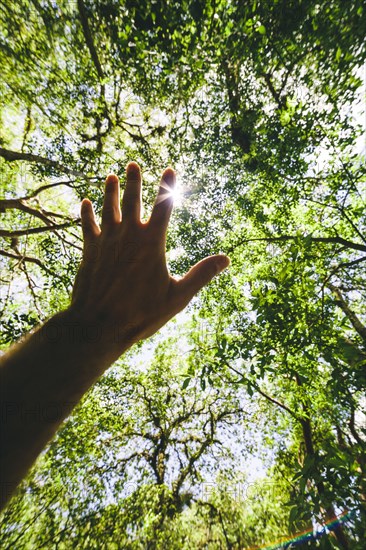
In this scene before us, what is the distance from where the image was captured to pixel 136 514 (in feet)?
38.4

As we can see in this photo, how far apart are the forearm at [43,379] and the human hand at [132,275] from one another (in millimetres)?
132

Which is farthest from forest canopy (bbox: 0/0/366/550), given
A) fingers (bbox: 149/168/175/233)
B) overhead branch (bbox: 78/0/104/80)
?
fingers (bbox: 149/168/175/233)

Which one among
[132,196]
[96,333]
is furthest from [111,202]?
[96,333]

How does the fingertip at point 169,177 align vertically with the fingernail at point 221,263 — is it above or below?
above

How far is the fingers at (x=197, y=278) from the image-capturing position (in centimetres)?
212

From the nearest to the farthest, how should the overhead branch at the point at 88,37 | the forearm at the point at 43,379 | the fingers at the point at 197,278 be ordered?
the forearm at the point at 43,379 < the fingers at the point at 197,278 < the overhead branch at the point at 88,37

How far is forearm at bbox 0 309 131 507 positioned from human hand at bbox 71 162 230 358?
0.13 metres

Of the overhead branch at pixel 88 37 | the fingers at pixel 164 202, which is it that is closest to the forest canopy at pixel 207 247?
the overhead branch at pixel 88 37

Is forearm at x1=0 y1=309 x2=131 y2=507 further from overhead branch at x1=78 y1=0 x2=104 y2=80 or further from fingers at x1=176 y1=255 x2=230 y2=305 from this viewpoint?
overhead branch at x1=78 y1=0 x2=104 y2=80

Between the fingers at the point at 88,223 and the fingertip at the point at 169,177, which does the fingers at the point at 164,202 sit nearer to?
the fingertip at the point at 169,177

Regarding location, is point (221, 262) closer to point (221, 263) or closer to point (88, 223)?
point (221, 263)

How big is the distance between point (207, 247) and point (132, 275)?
26.0 ft

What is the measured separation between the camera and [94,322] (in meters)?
1.77

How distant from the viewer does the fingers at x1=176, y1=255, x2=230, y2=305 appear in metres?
2.12
